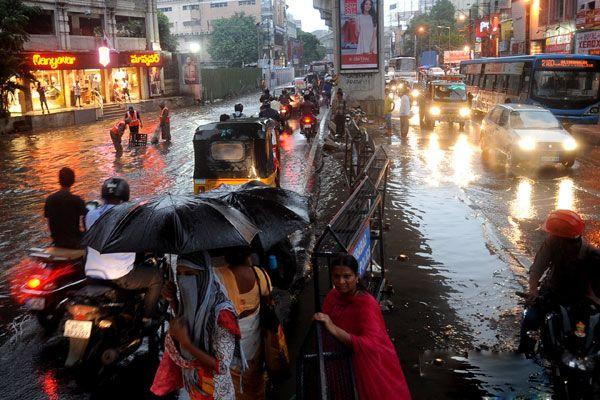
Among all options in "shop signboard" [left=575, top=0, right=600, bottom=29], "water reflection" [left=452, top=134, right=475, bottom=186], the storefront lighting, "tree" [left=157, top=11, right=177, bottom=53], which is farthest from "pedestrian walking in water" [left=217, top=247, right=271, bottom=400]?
"tree" [left=157, top=11, right=177, bottom=53]

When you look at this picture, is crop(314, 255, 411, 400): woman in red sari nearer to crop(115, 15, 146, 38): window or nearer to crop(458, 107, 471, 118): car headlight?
crop(458, 107, 471, 118): car headlight

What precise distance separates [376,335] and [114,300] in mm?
2913

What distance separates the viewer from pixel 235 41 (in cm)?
7919

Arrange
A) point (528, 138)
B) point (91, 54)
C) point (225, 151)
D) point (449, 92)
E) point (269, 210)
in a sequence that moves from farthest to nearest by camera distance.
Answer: point (91, 54) → point (449, 92) → point (528, 138) → point (225, 151) → point (269, 210)

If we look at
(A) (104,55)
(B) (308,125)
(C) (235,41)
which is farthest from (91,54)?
(C) (235,41)

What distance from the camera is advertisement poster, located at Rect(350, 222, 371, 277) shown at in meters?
5.27

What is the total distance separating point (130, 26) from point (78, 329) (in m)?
46.5

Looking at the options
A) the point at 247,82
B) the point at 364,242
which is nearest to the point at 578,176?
the point at 364,242

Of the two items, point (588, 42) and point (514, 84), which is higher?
point (588, 42)

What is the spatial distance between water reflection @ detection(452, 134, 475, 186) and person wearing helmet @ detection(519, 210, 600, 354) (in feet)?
29.9

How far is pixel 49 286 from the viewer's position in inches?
236

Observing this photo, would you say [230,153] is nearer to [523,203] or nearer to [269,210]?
[269,210]

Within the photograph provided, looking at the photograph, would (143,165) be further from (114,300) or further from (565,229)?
(565,229)

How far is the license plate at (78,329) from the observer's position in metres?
5.03
